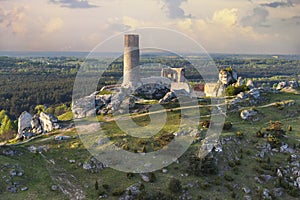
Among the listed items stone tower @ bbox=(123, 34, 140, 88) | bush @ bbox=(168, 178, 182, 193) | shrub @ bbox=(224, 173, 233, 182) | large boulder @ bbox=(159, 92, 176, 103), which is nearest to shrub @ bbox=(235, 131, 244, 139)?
shrub @ bbox=(224, 173, 233, 182)

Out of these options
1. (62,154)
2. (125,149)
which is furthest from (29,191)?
(125,149)

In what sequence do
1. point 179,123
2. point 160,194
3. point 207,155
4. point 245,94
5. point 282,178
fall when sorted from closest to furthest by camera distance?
point 160,194 → point 282,178 → point 207,155 → point 179,123 → point 245,94

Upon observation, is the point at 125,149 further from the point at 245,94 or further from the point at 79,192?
the point at 245,94

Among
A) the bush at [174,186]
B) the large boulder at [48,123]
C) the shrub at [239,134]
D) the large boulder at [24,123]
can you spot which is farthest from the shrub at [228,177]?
the large boulder at [24,123]

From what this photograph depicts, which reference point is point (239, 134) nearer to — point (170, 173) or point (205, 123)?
point (205, 123)

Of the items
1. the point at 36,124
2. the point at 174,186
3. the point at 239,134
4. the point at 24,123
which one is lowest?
the point at 174,186

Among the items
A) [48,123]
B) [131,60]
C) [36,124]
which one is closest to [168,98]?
[131,60]

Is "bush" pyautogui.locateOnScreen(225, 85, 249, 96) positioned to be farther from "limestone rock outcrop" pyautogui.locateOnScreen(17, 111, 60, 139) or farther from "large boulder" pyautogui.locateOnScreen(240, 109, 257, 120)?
"limestone rock outcrop" pyautogui.locateOnScreen(17, 111, 60, 139)
